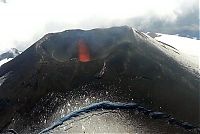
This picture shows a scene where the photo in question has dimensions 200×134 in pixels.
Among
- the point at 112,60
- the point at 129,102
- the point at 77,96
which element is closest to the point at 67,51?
the point at 112,60

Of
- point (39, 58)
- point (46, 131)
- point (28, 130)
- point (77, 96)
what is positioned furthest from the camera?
point (39, 58)

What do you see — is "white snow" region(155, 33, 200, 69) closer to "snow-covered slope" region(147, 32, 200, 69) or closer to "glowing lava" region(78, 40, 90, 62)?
"snow-covered slope" region(147, 32, 200, 69)

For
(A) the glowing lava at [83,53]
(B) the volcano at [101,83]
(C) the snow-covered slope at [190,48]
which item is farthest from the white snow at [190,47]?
(A) the glowing lava at [83,53]

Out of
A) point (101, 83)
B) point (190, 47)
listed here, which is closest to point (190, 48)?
point (190, 47)

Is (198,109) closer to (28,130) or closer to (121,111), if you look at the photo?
(121,111)

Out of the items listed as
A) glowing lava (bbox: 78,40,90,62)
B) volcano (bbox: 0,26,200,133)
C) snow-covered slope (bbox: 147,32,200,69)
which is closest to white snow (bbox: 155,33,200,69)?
snow-covered slope (bbox: 147,32,200,69)

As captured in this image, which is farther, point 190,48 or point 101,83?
point 190,48

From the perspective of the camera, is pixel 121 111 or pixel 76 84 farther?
pixel 76 84

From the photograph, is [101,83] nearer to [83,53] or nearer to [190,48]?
[83,53]
